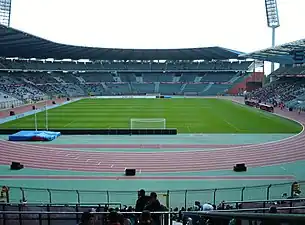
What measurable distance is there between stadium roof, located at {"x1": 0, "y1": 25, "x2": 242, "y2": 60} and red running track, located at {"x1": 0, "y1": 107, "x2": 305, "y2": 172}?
3928 cm

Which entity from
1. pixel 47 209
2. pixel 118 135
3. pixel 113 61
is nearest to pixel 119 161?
pixel 118 135

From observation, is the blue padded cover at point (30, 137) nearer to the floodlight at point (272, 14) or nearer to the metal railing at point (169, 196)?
the metal railing at point (169, 196)

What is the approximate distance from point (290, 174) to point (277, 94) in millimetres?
50591

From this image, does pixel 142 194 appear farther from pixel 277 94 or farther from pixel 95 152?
pixel 277 94

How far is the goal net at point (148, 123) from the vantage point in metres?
35.4

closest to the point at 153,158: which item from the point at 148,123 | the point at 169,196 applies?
the point at 169,196

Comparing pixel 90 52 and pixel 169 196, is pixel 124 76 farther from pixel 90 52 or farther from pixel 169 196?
pixel 169 196

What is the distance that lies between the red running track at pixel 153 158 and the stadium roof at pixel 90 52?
39276mm

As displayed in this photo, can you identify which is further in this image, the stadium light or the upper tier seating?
the upper tier seating

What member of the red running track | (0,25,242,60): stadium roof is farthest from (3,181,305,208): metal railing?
(0,25,242,60): stadium roof

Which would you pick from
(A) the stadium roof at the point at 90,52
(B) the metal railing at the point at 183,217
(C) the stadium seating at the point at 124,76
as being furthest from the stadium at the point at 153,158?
(C) the stadium seating at the point at 124,76

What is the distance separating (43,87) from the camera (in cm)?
8406

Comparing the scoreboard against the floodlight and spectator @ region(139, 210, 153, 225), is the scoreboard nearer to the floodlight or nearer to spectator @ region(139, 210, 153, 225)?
the floodlight

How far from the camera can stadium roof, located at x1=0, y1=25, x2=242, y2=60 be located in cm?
6586
